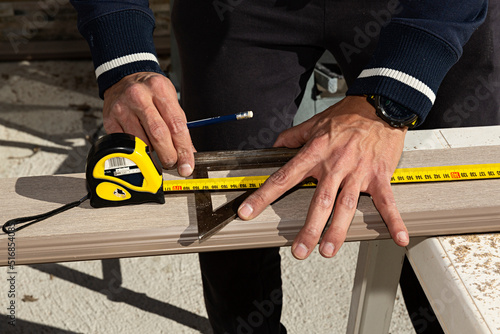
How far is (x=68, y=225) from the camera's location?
1266 millimetres

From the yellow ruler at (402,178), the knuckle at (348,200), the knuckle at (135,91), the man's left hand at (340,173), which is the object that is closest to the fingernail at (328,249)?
the man's left hand at (340,173)

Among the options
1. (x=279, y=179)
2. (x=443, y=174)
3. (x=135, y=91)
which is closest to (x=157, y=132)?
(x=135, y=91)

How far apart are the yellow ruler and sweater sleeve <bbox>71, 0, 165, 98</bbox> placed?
40 centimetres

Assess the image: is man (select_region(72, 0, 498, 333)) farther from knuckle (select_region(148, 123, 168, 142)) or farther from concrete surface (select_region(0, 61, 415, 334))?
concrete surface (select_region(0, 61, 415, 334))

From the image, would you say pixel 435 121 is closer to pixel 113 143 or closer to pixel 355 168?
pixel 355 168

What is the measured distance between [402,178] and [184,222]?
0.61 metres

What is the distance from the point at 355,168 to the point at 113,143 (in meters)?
0.63

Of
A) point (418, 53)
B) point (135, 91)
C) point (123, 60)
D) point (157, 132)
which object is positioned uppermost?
point (418, 53)

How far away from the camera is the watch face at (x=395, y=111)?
1414mm

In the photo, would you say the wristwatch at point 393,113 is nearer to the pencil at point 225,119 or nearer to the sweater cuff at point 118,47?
the pencil at point 225,119

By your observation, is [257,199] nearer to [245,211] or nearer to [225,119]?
[245,211]

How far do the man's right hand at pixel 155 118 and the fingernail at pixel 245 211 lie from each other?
24 cm

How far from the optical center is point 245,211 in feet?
4.18

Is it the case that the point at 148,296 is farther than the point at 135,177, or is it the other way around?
the point at 148,296
